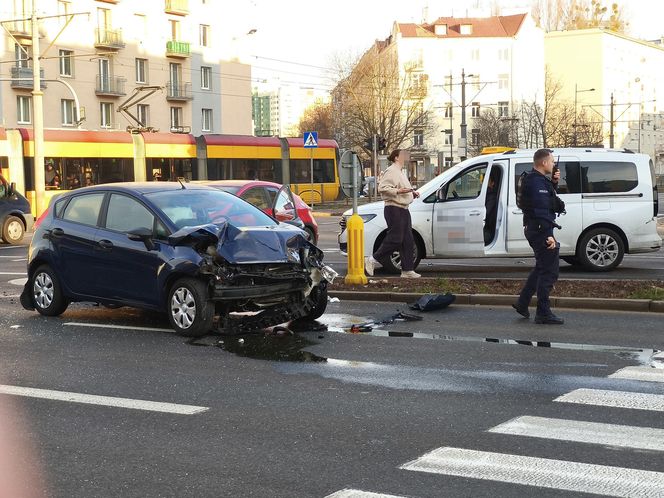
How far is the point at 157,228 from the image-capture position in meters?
10.2

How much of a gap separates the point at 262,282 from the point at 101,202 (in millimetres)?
2541

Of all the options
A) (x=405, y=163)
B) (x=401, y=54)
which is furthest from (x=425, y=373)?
(x=401, y=54)

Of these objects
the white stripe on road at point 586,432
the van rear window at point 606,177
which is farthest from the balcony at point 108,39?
the white stripe on road at point 586,432

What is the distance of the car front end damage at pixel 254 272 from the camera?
9.59 meters

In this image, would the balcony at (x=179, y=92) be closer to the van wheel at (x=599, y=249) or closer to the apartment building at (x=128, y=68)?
the apartment building at (x=128, y=68)

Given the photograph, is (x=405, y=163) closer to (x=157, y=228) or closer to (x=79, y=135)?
(x=157, y=228)

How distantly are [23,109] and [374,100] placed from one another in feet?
72.7

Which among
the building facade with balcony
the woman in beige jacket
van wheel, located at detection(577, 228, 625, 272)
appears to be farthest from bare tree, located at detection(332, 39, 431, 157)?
the woman in beige jacket

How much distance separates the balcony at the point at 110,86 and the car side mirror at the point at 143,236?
166 ft

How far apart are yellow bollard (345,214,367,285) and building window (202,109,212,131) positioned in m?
56.0

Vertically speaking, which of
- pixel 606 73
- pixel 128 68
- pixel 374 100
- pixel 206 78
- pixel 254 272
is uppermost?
pixel 606 73

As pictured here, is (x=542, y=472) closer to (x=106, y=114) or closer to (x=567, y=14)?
(x=106, y=114)

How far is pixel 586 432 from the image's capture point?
5812 millimetres

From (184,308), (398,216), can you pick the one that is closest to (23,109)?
(398,216)
